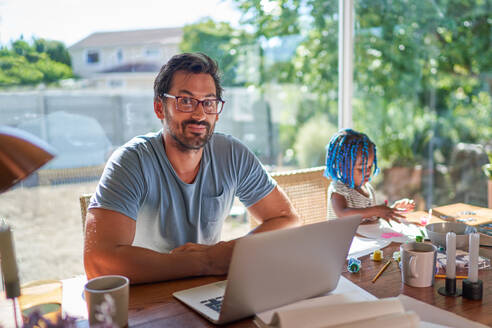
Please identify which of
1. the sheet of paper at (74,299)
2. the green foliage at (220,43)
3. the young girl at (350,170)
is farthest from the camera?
the green foliage at (220,43)

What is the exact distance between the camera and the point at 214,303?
997 millimetres

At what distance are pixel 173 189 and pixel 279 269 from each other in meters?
0.76

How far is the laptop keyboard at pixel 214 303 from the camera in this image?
972 millimetres

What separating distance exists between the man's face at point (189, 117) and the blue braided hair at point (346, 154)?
2.17 feet

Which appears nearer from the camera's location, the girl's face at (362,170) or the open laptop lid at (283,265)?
the open laptop lid at (283,265)

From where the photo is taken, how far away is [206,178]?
163cm

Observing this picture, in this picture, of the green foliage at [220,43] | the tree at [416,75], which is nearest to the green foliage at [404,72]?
the tree at [416,75]

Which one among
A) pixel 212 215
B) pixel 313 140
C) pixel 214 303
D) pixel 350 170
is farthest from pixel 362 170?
pixel 313 140

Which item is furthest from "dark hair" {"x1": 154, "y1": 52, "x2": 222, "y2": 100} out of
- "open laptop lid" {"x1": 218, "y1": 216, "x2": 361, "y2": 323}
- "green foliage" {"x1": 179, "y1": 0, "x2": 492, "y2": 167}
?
Answer: "green foliage" {"x1": 179, "y1": 0, "x2": 492, "y2": 167}

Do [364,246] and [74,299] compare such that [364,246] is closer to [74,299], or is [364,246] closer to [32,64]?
[74,299]

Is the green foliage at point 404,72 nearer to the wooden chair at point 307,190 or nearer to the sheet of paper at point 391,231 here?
the wooden chair at point 307,190

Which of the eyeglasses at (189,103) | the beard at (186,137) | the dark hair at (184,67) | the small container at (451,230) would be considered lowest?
the small container at (451,230)

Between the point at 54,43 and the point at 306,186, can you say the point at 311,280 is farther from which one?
the point at 54,43

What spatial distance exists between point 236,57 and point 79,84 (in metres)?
1.02
